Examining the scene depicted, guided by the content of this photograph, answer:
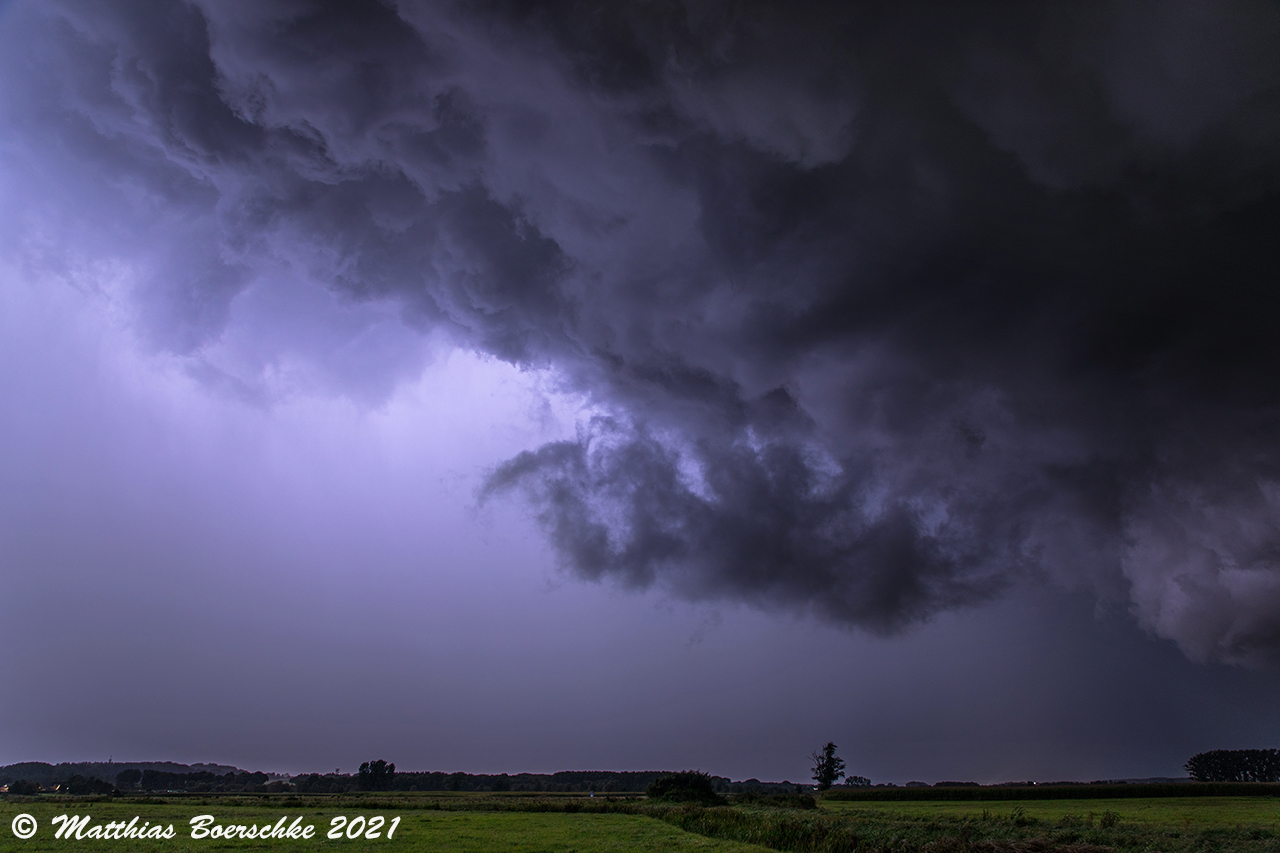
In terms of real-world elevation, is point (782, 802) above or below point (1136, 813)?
below

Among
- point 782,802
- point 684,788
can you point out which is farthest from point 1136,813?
point 684,788

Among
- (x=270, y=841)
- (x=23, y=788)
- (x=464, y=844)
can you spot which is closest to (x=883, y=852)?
(x=464, y=844)

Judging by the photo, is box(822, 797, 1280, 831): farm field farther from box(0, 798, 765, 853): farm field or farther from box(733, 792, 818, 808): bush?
box(0, 798, 765, 853): farm field

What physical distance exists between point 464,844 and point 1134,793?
122143 mm

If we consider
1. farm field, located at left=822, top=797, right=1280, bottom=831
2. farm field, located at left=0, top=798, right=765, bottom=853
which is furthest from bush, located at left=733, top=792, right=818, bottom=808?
farm field, located at left=0, top=798, right=765, bottom=853

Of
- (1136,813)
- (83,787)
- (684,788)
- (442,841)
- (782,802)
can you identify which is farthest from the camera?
(83,787)

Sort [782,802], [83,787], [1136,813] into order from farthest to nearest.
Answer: [83,787], [782,802], [1136,813]

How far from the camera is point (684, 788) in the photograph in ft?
282

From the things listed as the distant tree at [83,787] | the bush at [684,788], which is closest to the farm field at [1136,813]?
the bush at [684,788]

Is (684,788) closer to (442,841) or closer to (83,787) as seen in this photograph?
(442,841)


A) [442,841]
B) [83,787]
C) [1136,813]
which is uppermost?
[442,841]

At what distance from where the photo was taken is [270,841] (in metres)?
34.1

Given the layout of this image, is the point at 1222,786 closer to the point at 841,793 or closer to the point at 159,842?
the point at 841,793

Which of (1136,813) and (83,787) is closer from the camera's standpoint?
(1136,813)
